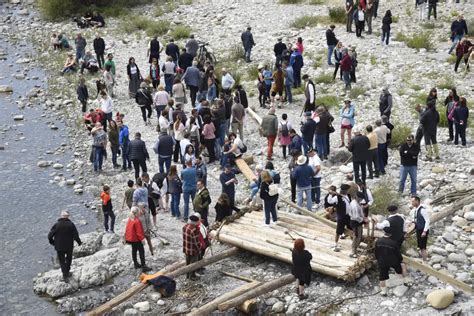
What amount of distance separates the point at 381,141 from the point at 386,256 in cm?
594

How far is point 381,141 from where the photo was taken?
1962 centimetres

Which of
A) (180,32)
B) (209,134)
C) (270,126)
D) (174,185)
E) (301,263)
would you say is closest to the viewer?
(301,263)

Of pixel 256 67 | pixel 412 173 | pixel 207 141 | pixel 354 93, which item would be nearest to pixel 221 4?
pixel 256 67

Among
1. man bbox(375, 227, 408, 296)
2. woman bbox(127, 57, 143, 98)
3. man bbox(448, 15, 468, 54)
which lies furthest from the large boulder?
man bbox(448, 15, 468, 54)

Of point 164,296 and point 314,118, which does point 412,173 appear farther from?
point 164,296

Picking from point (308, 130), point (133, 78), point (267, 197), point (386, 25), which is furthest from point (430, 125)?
point (133, 78)

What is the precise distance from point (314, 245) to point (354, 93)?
10712mm

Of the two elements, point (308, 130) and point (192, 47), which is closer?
point (308, 130)

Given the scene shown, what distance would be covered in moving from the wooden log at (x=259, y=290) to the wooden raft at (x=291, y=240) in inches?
26.6

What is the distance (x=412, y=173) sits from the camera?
18297mm

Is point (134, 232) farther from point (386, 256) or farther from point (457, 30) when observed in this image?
point (457, 30)

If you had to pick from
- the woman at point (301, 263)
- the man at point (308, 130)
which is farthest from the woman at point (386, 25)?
the woman at point (301, 263)

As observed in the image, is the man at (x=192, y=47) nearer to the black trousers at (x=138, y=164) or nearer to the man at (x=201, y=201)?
the black trousers at (x=138, y=164)

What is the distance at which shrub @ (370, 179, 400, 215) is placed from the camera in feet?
58.0
